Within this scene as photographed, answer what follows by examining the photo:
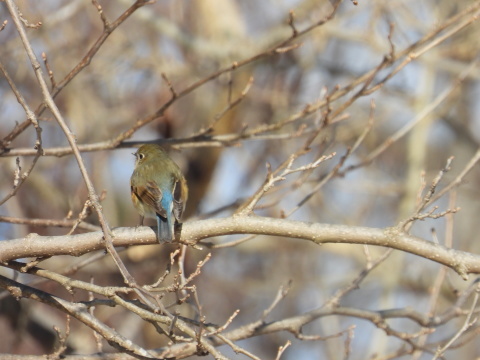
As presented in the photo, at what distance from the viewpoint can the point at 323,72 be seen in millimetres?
7766

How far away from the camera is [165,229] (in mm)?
3027

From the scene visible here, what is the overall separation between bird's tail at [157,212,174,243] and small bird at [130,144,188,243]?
0.03 ft

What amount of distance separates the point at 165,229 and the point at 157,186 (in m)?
0.84

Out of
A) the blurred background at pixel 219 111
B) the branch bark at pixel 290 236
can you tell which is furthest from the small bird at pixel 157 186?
the blurred background at pixel 219 111

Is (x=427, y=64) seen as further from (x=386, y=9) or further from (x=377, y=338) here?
(x=377, y=338)

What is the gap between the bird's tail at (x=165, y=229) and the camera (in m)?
2.92

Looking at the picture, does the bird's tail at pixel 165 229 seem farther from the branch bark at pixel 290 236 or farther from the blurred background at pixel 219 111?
the blurred background at pixel 219 111

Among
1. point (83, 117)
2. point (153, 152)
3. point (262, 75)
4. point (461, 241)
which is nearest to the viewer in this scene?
point (153, 152)

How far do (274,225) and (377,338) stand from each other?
146 inches

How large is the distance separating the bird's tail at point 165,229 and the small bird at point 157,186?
0.01 m

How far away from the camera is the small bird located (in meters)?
3.50

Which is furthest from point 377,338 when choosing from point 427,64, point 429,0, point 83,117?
point 429,0

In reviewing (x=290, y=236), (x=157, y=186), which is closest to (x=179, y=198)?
(x=157, y=186)

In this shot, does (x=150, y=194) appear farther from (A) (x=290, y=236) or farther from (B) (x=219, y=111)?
(B) (x=219, y=111)
